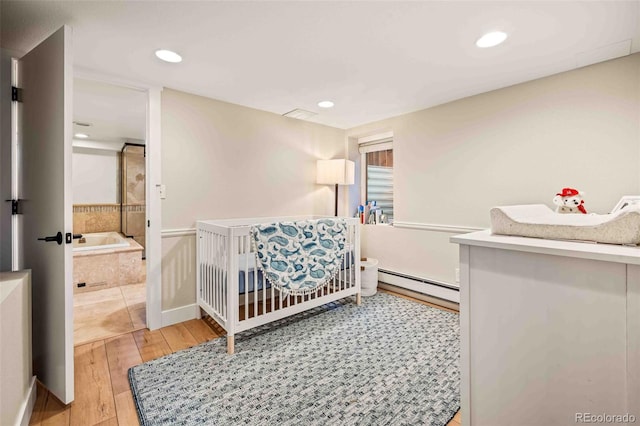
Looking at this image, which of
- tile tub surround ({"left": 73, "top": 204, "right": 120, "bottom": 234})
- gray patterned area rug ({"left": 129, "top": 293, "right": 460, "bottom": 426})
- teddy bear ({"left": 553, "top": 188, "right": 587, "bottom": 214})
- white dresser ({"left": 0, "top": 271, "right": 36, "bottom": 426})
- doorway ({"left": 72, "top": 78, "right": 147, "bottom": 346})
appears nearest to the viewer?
white dresser ({"left": 0, "top": 271, "right": 36, "bottom": 426})

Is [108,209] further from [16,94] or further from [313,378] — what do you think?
[313,378]

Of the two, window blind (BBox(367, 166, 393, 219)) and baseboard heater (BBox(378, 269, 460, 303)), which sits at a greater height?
window blind (BBox(367, 166, 393, 219))

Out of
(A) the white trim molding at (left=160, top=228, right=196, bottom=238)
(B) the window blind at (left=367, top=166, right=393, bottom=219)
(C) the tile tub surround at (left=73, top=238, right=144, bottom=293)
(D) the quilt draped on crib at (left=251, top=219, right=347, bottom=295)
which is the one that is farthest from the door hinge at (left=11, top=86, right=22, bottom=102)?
(B) the window blind at (left=367, top=166, right=393, bottom=219)

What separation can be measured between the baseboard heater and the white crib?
1.92 ft

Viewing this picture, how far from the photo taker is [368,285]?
3.03 metres

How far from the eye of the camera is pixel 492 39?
5.37 ft

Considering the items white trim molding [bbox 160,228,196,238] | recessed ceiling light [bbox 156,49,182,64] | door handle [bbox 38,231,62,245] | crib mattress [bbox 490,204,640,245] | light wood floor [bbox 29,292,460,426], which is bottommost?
light wood floor [bbox 29,292,460,426]

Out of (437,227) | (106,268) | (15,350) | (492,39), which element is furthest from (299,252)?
(106,268)

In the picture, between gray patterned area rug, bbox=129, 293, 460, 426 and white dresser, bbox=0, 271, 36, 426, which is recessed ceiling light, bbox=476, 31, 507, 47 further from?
white dresser, bbox=0, 271, 36, 426

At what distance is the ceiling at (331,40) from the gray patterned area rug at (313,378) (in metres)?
1.95

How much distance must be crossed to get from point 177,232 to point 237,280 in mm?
829

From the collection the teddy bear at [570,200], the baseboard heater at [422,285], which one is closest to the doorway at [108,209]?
the baseboard heater at [422,285]

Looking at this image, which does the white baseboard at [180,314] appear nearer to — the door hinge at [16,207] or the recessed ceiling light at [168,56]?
the door hinge at [16,207]

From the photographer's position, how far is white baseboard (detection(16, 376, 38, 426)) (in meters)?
1.25
